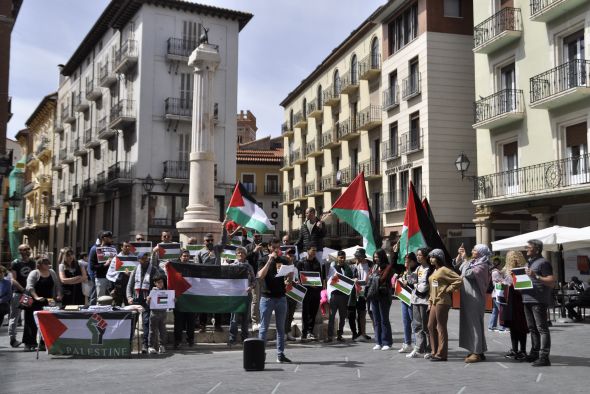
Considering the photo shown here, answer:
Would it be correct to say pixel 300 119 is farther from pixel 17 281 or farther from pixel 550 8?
pixel 17 281

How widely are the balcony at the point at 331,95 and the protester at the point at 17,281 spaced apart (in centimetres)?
3304

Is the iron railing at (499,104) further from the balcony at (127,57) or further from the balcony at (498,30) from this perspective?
the balcony at (127,57)

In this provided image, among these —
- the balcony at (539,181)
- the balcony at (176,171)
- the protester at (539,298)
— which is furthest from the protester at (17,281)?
the balcony at (176,171)

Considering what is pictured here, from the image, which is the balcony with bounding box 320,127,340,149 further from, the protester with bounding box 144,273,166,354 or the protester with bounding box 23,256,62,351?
the protester with bounding box 144,273,166,354

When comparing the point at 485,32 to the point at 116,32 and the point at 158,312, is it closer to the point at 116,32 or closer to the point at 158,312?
the point at 158,312

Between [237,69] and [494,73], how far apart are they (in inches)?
718

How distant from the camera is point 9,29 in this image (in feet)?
114

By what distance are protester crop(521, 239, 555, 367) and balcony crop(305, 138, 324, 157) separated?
37435mm

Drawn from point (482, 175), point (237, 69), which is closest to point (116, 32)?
point (237, 69)

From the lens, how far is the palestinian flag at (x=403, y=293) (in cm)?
1182

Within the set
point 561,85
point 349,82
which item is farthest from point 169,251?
point 349,82

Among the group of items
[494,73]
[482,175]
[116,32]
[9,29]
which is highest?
[116,32]

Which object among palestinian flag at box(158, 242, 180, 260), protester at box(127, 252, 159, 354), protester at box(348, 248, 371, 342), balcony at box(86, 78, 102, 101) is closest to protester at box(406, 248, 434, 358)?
protester at box(348, 248, 371, 342)

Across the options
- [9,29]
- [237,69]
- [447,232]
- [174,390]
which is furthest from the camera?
[237,69]
